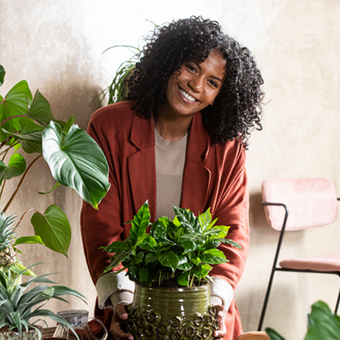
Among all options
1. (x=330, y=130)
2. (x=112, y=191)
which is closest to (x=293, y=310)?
(x=330, y=130)

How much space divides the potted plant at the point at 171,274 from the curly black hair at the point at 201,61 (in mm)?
845

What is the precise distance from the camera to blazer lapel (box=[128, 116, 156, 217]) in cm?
158

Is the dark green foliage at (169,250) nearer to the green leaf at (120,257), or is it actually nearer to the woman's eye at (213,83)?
the green leaf at (120,257)

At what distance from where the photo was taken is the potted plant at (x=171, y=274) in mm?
812

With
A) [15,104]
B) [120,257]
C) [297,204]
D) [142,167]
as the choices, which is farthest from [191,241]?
[297,204]

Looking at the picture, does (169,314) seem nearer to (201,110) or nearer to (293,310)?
(201,110)

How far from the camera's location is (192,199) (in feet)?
5.37

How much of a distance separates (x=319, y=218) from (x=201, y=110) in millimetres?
1520

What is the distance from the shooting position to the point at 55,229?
167cm

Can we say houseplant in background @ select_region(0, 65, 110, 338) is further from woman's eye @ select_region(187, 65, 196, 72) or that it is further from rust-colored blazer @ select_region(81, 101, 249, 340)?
woman's eye @ select_region(187, 65, 196, 72)

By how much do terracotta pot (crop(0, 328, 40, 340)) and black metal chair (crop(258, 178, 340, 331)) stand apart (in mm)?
2006

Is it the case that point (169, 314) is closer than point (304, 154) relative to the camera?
Yes

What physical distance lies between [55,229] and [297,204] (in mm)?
1743

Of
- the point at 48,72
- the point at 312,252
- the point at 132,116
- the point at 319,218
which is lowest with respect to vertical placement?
the point at 312,252
